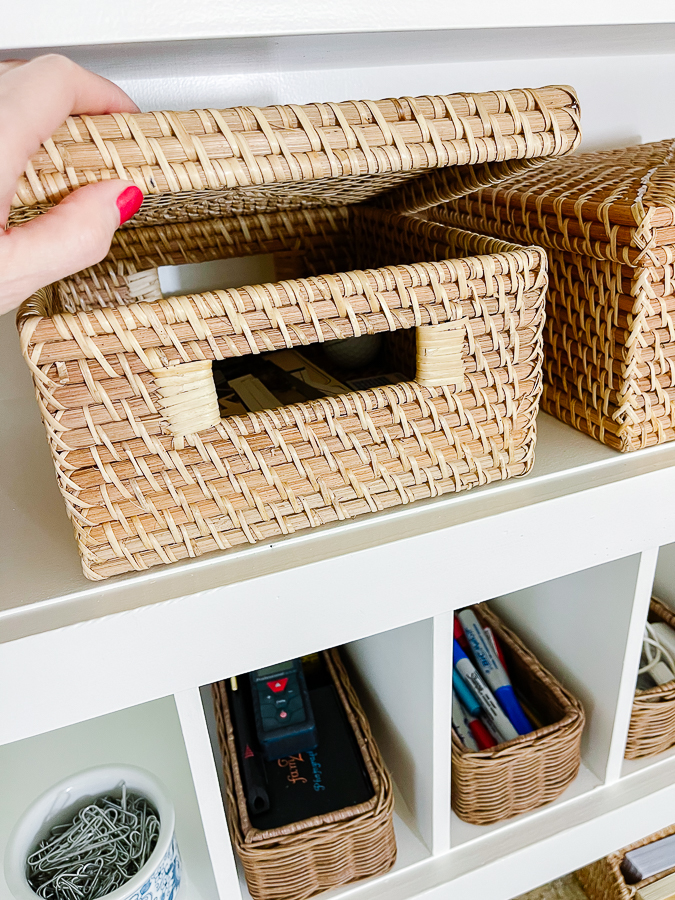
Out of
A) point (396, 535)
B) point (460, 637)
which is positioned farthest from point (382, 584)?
point (460, 637)

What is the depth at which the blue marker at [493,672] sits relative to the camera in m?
0.72

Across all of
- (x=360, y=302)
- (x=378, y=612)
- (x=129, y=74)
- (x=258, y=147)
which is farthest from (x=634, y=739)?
(x=129, y=74)

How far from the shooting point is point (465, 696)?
2.43 ft

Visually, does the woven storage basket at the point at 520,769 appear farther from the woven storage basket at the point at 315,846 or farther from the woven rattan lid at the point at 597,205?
the woven rattan lid at the point at 597,205

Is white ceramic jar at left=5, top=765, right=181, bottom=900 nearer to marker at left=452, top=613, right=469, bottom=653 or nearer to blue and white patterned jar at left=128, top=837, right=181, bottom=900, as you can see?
blue and white patterned jar at left=128, top=837, right=181, bottom=900

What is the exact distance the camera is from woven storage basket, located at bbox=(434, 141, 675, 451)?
1.55 ft

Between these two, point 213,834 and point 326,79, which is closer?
point 213,834

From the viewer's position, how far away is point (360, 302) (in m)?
0.41

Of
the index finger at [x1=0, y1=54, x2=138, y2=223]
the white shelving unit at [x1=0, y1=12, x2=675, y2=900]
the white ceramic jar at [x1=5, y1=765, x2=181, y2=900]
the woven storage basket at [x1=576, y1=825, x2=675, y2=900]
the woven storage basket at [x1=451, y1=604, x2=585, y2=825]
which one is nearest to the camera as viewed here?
the index finger at [x1=0, y1=54, x2=138, y2=223]

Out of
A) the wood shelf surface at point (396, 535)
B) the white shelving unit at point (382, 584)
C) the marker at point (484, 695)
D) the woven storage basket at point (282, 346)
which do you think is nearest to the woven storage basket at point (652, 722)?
the white shelving unit at point (382, 584)

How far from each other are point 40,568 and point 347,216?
490 millimetres

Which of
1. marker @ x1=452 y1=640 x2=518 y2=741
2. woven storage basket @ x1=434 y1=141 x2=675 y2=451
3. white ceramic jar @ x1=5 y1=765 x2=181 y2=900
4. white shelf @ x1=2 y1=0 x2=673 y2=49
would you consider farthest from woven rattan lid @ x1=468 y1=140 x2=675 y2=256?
white ceramic jar @ x1=5 y1=765 x2=181 y2=900

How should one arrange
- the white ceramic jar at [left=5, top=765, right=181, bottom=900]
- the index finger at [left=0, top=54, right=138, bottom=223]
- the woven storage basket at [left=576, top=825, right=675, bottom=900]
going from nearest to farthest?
1. the index finger at [left=0, top=54, right=138, bottom=223]
2. the white ceramic jar at [left=5, top=765, right=181, bottom=900]
3. the woven storage basket at [left=576, top=825, right=675, bottom=900]

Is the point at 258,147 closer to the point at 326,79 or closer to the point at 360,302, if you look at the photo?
the point at 360,302
